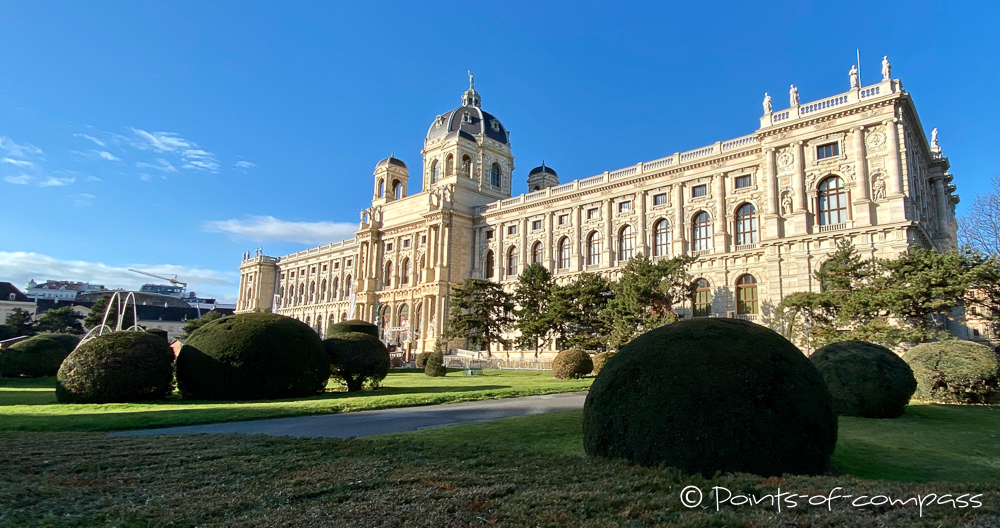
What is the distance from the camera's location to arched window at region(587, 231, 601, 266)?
156 ft

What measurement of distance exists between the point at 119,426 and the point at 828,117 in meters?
36.2

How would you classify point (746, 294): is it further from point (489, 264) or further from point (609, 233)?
point (489, 264)

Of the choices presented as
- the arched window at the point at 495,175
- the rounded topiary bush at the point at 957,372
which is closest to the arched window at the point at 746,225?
the rounded topiary bush at the point at 957,372

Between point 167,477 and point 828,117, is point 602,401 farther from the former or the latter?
point 828,117

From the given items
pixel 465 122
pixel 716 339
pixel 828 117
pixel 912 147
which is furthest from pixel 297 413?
pixel 465 122

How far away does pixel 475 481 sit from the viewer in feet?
19.3

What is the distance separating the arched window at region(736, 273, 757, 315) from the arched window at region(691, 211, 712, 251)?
12.7 ft

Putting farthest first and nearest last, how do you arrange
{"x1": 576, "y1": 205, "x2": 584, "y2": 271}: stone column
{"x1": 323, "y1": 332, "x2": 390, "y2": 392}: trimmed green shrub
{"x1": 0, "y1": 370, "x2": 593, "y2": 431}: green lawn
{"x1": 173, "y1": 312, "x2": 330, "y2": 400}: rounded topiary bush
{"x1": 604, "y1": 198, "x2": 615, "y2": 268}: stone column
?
{"x1": 576, "y1": 205, "x2": 584, "y2": 271}: stone column, {"x1": 604, "y1": 198, "x2": 615, "y2": 268}: stone column, {"x1": 323, "y1": 332, "x2": 390, "y2": 392}: trimmed green shrub, {"x1": 173, "y1": 312, "x2": 330, "y2": 400}: rounded topiary bush, {"x1": 0, "y1": 370, "x2": 593, "y2": 431}: green lawn

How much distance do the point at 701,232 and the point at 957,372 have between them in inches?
1015

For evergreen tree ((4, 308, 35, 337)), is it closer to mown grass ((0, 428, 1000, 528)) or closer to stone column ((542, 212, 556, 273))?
stone column ((542, 212, 556, 273))

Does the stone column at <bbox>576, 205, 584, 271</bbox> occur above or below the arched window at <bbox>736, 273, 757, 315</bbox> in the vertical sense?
above

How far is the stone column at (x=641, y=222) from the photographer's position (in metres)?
43.9

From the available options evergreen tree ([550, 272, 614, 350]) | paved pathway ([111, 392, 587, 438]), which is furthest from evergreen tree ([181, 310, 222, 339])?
paved pathway ([111, 392, 587, 438])

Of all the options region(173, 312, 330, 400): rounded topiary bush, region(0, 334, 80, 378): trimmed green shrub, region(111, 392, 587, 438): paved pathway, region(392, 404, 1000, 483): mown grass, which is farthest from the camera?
region(0, 334, 80, 378): trimmed green shrub
